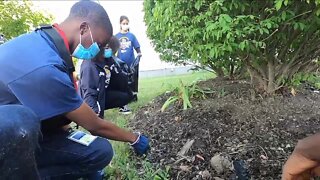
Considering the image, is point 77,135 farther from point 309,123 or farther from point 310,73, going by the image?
point 310,73

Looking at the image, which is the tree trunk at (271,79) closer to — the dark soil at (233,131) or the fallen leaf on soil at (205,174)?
the dark soil at (233,131)

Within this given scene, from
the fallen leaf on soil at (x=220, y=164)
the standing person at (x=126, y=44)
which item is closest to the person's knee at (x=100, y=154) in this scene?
the fallen leaf on soil at (x=220, y=164)

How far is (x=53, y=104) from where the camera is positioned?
2174 millimetres

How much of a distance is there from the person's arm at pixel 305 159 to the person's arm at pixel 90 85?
2.41 meters

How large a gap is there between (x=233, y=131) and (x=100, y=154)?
58.3 inches

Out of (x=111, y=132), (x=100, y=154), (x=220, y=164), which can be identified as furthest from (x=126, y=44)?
(x=111, y=132)

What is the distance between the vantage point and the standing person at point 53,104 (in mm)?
1852

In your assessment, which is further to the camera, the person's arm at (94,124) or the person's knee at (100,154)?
the person's knee at (100,154)

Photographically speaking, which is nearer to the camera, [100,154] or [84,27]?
[84,27]

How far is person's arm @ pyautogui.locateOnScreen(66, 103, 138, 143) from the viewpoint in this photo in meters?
2.27

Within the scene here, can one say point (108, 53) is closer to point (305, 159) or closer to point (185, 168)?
point (185, 168)

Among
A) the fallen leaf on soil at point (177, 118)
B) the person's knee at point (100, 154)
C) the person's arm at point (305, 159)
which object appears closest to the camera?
the person's arm at point (305, 159)

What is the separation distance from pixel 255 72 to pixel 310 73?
0.62 meters

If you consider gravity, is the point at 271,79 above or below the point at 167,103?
above
